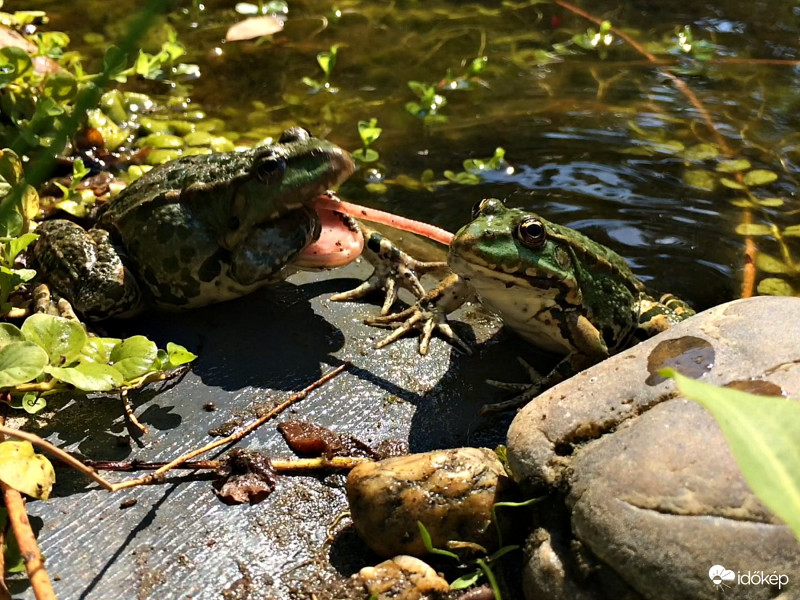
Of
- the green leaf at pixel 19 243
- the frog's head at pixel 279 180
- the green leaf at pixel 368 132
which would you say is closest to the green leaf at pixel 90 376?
the green leaf at pixel 19 243

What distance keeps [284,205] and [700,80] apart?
424cm

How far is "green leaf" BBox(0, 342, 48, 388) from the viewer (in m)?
2.34

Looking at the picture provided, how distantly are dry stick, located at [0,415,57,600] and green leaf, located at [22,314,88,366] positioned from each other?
18.3 inches

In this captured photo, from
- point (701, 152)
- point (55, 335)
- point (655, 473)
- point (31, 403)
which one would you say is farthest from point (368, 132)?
point (655, 473)

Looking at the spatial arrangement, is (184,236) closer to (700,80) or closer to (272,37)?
(272,37)

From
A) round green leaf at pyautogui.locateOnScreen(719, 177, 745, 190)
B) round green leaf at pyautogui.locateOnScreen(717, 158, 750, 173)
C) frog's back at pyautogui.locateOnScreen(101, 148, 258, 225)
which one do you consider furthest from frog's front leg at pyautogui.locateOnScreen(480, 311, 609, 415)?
round green leaf at pyautogui.locateOnScreen(717, 158, 750, 173)

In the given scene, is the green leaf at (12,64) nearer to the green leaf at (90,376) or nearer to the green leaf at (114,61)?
the green leaf at (90,376)

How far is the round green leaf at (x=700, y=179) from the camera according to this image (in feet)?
16.2

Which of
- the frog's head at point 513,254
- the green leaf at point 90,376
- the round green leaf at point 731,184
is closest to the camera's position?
the green leaf at point 90,376

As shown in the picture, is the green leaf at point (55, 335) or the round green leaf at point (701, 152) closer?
the green leaf at point (55, 335)

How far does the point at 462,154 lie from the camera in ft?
17.4

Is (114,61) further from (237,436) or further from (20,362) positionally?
(237,436)

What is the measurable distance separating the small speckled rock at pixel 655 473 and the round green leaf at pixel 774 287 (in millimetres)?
1627

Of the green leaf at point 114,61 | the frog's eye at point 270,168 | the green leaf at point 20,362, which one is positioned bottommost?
the green leaf at point 20,362
